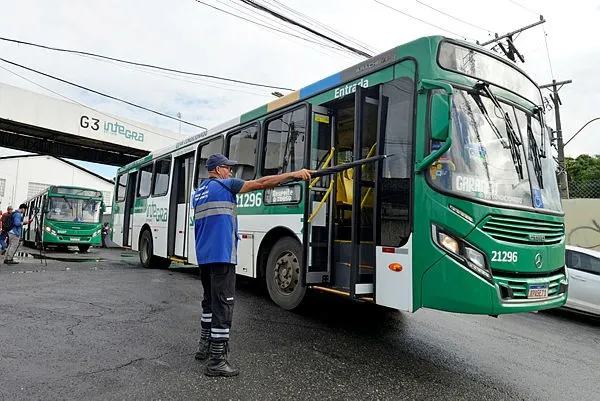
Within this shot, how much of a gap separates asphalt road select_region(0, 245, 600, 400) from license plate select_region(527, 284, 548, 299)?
812 millimetres

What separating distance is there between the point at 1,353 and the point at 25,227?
2256 centimetres

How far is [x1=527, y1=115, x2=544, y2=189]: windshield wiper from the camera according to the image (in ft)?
15.3

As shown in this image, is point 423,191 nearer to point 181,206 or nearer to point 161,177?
point 181,206

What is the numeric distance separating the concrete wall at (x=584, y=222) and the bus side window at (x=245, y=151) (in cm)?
1135

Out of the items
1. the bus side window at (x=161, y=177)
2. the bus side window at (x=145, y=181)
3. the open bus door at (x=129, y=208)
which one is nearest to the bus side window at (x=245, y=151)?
the bus side window at (x=161, y=177)

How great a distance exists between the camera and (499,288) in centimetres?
392

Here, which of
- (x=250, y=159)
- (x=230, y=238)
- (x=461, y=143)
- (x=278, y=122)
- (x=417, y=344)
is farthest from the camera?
(x=250, y=159)

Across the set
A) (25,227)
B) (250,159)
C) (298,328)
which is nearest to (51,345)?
(298,328)

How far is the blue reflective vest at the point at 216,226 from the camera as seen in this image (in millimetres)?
3830

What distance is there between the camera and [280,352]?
437 cm

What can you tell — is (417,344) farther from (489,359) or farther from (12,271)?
(12,271)

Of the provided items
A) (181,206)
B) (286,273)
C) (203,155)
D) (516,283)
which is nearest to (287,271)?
(286,273)

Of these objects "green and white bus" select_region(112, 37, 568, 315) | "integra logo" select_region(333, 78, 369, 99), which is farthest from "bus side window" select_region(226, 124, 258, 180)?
"integra logo" select_region(333, 78, 369, 99)

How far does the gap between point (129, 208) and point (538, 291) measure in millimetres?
11190
